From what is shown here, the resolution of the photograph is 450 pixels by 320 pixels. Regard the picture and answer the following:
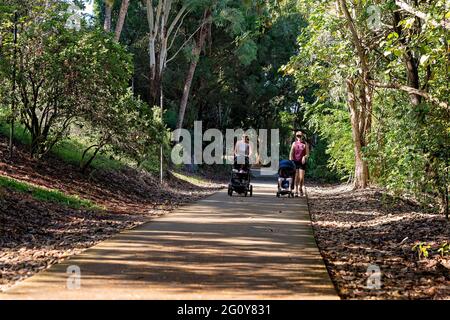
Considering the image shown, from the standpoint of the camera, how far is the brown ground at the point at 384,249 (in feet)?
24.4

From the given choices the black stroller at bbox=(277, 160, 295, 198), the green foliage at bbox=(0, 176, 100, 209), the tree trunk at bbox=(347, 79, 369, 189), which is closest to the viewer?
the green foliage at bbox=(0, 176, 100, 209)

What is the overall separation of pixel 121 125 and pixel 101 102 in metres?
0.83

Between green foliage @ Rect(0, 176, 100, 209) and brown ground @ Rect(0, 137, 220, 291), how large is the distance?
14.3 inches

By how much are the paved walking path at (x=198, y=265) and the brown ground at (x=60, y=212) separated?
50 cm

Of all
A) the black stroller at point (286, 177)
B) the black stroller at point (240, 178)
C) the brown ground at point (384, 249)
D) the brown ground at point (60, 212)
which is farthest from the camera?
the black stroller at point (240, 178)

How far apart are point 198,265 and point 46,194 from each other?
7.42m

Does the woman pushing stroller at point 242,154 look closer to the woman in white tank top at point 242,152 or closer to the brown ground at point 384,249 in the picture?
the woman in white tank top at point 242,152

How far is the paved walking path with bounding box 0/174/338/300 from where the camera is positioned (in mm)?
6918

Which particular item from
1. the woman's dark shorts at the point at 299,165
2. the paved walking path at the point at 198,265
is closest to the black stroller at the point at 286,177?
the woman's dark shorts at the point at 299,165
